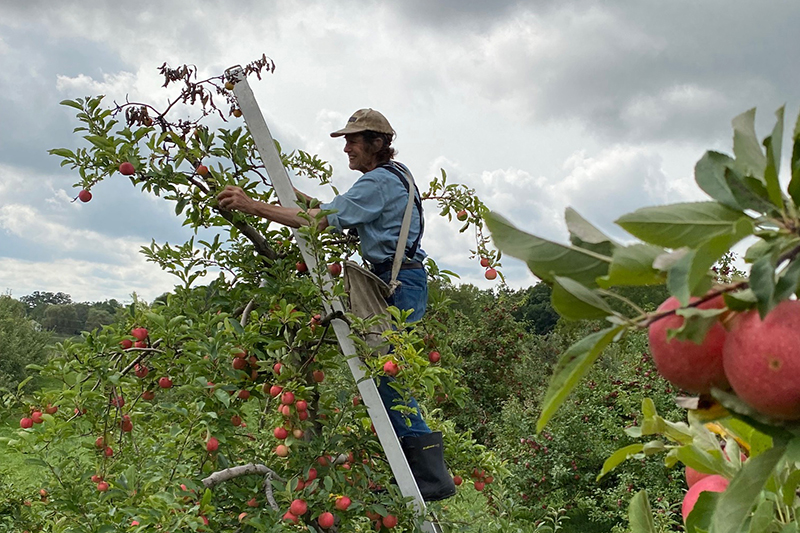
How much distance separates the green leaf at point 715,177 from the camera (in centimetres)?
53

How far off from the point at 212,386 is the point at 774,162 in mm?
1879

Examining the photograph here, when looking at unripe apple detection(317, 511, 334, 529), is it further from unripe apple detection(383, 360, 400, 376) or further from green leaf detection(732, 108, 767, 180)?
green leaf detection(732, 108, 767, 180)

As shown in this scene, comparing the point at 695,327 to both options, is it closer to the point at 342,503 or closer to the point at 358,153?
the point at 342,503

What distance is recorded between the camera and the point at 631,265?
507mm

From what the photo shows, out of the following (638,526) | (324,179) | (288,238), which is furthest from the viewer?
(324,179)

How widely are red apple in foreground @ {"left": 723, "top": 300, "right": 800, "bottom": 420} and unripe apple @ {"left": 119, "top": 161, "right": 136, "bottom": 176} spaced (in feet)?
8.16

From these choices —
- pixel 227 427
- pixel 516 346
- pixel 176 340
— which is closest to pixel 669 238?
pixel 227 427

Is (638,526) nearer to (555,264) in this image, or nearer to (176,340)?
(555,264)

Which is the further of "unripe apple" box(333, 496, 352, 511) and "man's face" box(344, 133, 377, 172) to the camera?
"man's face" box(344, 133, 377, 172)

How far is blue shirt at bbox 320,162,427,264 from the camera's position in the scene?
270 cm

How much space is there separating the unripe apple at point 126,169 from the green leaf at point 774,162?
247 cm

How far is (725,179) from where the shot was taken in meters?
0.53

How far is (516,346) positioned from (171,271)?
25.4 feet

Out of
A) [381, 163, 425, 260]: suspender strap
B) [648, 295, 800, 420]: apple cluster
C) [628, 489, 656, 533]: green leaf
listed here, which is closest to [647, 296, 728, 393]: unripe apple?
[648, 295, 800, 420]: apple cluster
